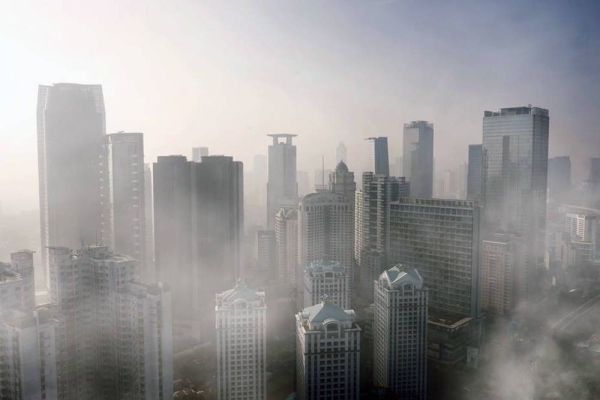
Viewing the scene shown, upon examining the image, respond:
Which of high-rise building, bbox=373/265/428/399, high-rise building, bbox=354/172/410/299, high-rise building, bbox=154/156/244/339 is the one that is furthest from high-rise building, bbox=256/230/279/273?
high-rise building, bbox=373/265/428/399

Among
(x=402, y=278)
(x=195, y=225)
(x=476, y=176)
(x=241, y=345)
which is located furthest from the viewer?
(x=476, y=176)

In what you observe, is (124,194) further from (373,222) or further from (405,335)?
(373,222)

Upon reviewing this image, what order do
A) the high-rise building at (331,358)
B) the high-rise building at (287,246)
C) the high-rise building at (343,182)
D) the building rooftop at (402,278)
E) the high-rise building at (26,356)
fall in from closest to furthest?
the high-rise building at (26,356), the high-rise building at (331,358), the building rooftop at (402,278), the high-rise building at (287,246), the high-rise building at (343,182)

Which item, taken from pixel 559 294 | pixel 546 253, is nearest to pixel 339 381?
pixel 559 294

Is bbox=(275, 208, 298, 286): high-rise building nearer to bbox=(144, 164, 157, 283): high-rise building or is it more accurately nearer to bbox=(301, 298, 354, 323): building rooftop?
bbox=(144, 164, 157, 283): high-rise building

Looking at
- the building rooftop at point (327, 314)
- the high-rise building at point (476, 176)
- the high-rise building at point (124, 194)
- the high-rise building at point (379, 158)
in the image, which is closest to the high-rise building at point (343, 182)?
the high-rise building at point (379, 158)

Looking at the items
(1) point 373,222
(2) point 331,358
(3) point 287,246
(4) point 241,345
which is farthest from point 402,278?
(3) point 287,246

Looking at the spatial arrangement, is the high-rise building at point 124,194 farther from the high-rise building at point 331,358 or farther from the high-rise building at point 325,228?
the high-rise building at point 331,358
